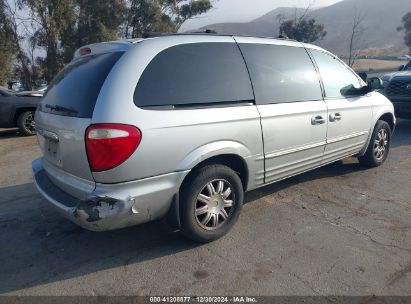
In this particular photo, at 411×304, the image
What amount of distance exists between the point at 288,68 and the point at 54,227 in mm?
3017

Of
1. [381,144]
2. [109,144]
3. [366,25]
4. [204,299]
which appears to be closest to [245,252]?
[204,299]

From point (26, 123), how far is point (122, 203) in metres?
7.45

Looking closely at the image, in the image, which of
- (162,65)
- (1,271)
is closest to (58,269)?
(1,271)

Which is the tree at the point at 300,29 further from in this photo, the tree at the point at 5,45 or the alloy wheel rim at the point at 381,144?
the alloy wheel rim at the point at 381,144

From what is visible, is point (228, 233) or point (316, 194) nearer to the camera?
point (228, 233)

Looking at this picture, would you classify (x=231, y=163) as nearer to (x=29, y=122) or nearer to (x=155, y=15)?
(x=29, y=122)

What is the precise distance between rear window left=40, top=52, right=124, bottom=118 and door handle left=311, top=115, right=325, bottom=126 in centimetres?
228

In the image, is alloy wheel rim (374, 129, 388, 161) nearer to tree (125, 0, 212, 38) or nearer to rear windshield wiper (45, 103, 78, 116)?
rear windshield wiper (45, 103, 78, 116)

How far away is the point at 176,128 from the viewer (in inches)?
118

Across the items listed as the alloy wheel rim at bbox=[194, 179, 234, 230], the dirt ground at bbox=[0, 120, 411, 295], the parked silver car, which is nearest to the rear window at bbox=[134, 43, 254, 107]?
the parked silver car

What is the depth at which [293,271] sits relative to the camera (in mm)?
3021

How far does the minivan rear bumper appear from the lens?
2.81m

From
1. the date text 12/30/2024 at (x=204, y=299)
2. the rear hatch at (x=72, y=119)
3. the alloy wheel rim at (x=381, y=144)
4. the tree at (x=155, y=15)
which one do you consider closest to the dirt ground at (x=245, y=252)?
the date text 12/30/2024 at (x=204, y=299)

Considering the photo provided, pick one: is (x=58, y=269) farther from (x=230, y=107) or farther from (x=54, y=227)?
(x=230, y=107)
